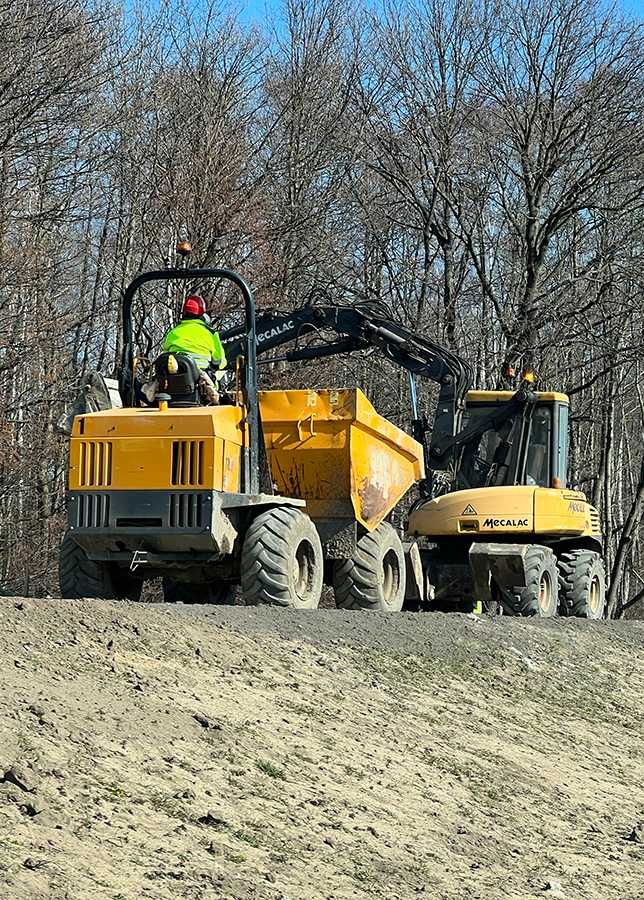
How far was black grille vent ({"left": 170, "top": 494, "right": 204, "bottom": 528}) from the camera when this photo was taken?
11.7m

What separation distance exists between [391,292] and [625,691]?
828 inches

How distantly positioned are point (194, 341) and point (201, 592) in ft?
11.8

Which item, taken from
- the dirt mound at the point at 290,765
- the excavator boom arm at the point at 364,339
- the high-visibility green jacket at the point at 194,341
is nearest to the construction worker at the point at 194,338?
the high-visibility green jacket at the point at 194,341

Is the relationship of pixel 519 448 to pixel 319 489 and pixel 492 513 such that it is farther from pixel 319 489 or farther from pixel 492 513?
pixel 319 489

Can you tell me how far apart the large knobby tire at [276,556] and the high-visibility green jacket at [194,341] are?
5.20 ft

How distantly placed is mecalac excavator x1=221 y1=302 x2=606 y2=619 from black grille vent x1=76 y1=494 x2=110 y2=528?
3319 millimetres

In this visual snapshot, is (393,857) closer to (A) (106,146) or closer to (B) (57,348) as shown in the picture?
(B) (57,348)

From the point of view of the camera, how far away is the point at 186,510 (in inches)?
461

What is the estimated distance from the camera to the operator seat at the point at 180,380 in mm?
12203

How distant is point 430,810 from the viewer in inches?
268

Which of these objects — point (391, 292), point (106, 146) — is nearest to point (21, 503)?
point (106, 146)

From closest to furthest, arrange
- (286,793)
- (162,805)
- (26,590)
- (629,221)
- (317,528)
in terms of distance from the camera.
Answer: (162,805), (286,793), (317,528), (26,590), (629,221)

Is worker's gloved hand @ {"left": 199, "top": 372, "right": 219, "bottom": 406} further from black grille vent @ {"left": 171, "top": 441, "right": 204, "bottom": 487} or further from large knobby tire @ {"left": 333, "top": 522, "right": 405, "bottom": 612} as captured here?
large knobby tire @ {"left": 333, "top": 522, "right": 405, "bottom": 612}

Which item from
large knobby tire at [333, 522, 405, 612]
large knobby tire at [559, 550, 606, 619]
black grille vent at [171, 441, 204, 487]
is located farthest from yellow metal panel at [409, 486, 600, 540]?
black grille vent at [171, 441, 204, 487]
